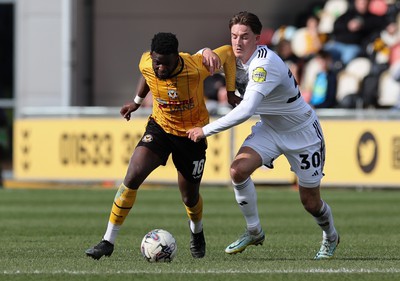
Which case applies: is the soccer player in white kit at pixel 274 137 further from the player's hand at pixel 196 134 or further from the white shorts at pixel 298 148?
the player's hand at pixel 196 134

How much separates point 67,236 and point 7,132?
16.0 meters

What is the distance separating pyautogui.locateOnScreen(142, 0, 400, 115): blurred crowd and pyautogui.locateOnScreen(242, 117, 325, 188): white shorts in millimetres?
10942

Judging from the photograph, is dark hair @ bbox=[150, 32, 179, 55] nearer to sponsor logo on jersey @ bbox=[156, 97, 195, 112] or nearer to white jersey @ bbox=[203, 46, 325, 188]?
sponsor logo on jersey @ bbox=[156, 97, 195, 112]

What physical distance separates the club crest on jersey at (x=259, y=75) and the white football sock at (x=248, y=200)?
106cm

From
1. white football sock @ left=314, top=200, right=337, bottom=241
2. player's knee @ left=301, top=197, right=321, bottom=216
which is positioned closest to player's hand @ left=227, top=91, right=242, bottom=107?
player's knee @ left=301, top=197, right=321, bottom=216

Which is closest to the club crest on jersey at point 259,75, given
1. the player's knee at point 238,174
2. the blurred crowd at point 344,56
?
the player's knee at point 238,174

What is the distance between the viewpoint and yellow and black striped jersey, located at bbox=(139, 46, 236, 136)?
33.8 ft

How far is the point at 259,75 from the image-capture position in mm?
10211

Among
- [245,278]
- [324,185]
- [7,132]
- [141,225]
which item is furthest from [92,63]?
[245,278]

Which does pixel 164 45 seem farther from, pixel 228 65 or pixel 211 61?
pixel 228 65

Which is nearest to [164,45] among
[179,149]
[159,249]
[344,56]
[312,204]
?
[179,149]

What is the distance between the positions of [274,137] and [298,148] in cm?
24

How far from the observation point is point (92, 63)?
30.0 meters

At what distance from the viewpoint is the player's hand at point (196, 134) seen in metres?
9.80
